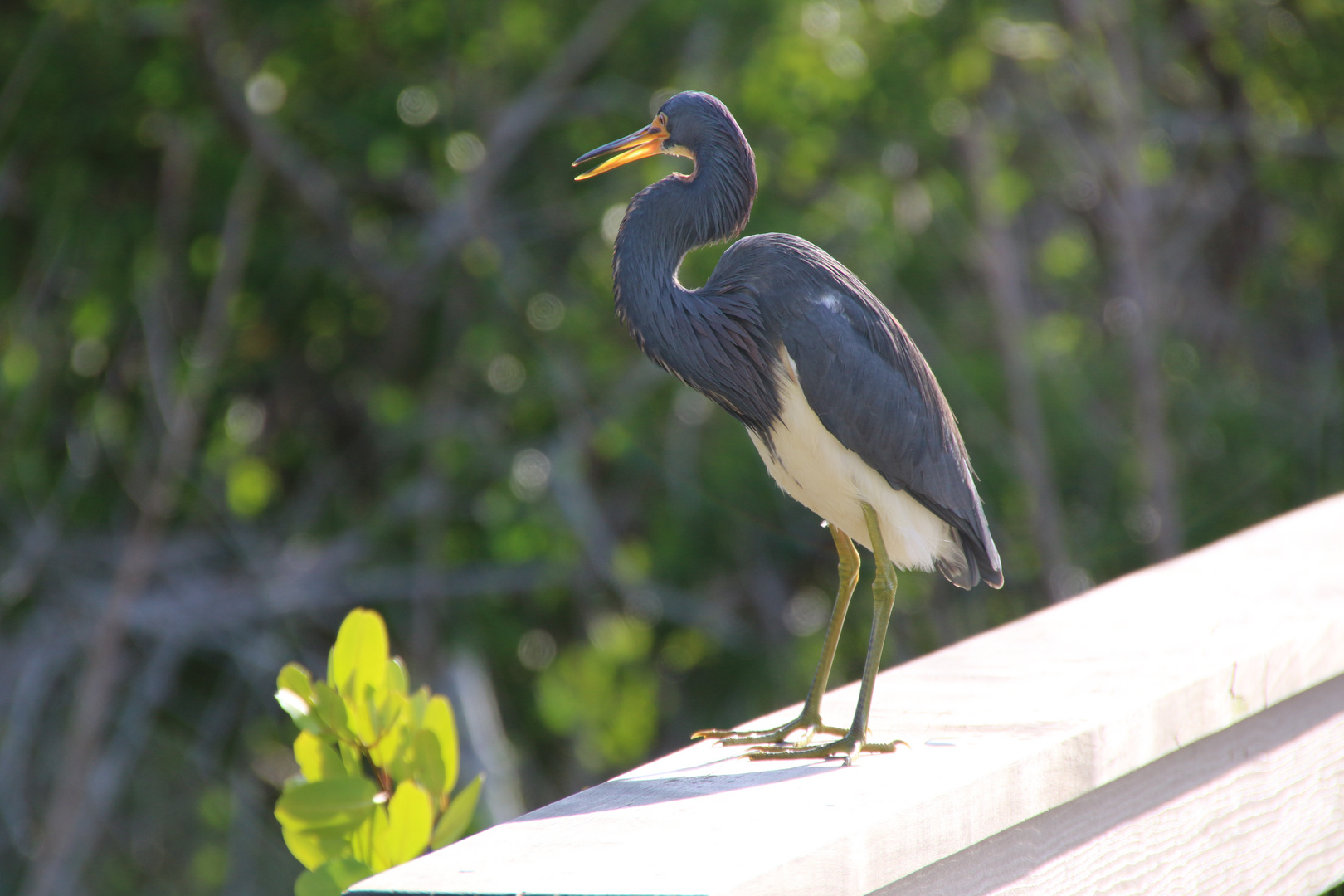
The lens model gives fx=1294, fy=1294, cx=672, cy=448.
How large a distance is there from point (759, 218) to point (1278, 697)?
3.72m

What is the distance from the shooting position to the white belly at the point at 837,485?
5.69ft

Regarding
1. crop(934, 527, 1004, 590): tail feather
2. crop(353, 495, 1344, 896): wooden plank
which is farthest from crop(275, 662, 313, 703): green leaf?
crop(934, 527, 1004, 590): tail feather

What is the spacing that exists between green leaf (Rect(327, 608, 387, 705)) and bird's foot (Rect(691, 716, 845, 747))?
17.2 inches

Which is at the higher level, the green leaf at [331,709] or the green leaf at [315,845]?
the green leaf at [331,709]

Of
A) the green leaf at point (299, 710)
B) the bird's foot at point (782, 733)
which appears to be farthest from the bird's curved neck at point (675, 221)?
Result: the green leaf at point (299, 710)

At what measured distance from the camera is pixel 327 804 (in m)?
1.34

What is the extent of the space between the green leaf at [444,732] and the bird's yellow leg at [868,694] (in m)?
0.34

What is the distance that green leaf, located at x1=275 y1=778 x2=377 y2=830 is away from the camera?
133 cm

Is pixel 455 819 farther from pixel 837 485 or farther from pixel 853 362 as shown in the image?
pixel 853 362

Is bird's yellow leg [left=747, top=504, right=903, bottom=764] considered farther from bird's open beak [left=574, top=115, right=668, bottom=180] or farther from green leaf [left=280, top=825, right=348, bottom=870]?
bird's open beak [left=574, top=115, right=668, bottom=180]

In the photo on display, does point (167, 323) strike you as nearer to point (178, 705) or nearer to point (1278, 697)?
point (178, 705)

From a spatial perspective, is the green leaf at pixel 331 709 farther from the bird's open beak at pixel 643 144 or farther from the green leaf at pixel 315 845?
the bird's open beak at pixel 643 144

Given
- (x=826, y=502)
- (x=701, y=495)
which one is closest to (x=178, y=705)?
(x=701, y=495)

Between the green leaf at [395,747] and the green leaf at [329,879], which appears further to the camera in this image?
the green leaf at [395,747]
